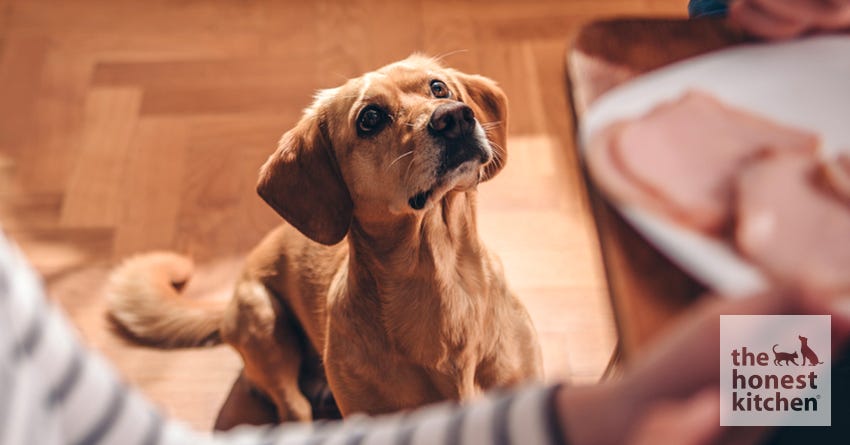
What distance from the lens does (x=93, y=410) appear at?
0.64 metres

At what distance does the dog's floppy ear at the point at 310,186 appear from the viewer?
106 cm

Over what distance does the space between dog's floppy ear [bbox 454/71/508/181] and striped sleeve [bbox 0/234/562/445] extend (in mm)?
536

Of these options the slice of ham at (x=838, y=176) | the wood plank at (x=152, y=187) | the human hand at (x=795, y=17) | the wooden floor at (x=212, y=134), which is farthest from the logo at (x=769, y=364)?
the wood plank at (x=152, y=187)

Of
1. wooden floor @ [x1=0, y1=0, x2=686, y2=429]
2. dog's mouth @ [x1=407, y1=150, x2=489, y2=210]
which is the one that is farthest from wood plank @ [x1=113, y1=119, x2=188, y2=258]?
dog's mouth @ [x1=407, y1=150, x2=489, y2=210]

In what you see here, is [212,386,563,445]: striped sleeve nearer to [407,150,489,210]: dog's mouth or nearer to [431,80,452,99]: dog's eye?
[407,150,489,210]: dog's mouth

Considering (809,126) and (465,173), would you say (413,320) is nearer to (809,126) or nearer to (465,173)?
(465,173)

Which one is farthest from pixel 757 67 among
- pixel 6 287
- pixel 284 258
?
pixel 284 258

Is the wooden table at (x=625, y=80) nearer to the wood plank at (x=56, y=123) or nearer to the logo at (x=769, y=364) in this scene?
the logo at (x=769, y=364)

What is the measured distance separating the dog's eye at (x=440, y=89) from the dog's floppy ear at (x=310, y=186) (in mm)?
176

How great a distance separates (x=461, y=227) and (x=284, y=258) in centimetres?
42

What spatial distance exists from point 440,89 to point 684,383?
0.72 metres

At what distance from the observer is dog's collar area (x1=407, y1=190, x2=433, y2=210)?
100cm

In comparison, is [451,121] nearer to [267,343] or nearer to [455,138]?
[455,138]

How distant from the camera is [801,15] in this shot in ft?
2.25
